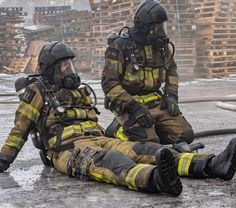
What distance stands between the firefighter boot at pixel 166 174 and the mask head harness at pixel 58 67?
1331mm

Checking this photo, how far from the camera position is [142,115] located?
436cm

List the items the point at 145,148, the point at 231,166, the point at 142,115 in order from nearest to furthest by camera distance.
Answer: the point at 231,166, the point at 145,148, the point at 142,115

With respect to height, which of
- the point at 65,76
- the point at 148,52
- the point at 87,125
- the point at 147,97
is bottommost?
the point at 87,125

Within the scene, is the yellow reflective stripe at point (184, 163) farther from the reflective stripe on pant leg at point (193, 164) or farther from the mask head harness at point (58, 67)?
the mask head harness at point (58, 67)

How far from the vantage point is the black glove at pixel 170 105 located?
4669 mm

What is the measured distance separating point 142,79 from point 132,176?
1514mm

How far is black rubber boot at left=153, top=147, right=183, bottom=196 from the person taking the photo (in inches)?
118

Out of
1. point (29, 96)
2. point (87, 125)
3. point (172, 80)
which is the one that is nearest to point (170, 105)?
point (172, 80)

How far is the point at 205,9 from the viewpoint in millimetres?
14219

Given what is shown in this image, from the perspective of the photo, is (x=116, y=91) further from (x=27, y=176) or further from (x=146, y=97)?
(x=27, y=176)

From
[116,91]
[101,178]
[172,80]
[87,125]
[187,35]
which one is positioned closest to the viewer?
[101,178]

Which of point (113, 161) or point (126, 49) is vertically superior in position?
point (126, 49)

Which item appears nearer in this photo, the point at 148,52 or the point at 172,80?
the point at 148,52

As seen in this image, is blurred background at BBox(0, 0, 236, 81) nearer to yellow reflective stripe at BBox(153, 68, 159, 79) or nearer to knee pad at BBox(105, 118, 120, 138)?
yellow reflective stripe at BBox(153, 68, 159, 79)
